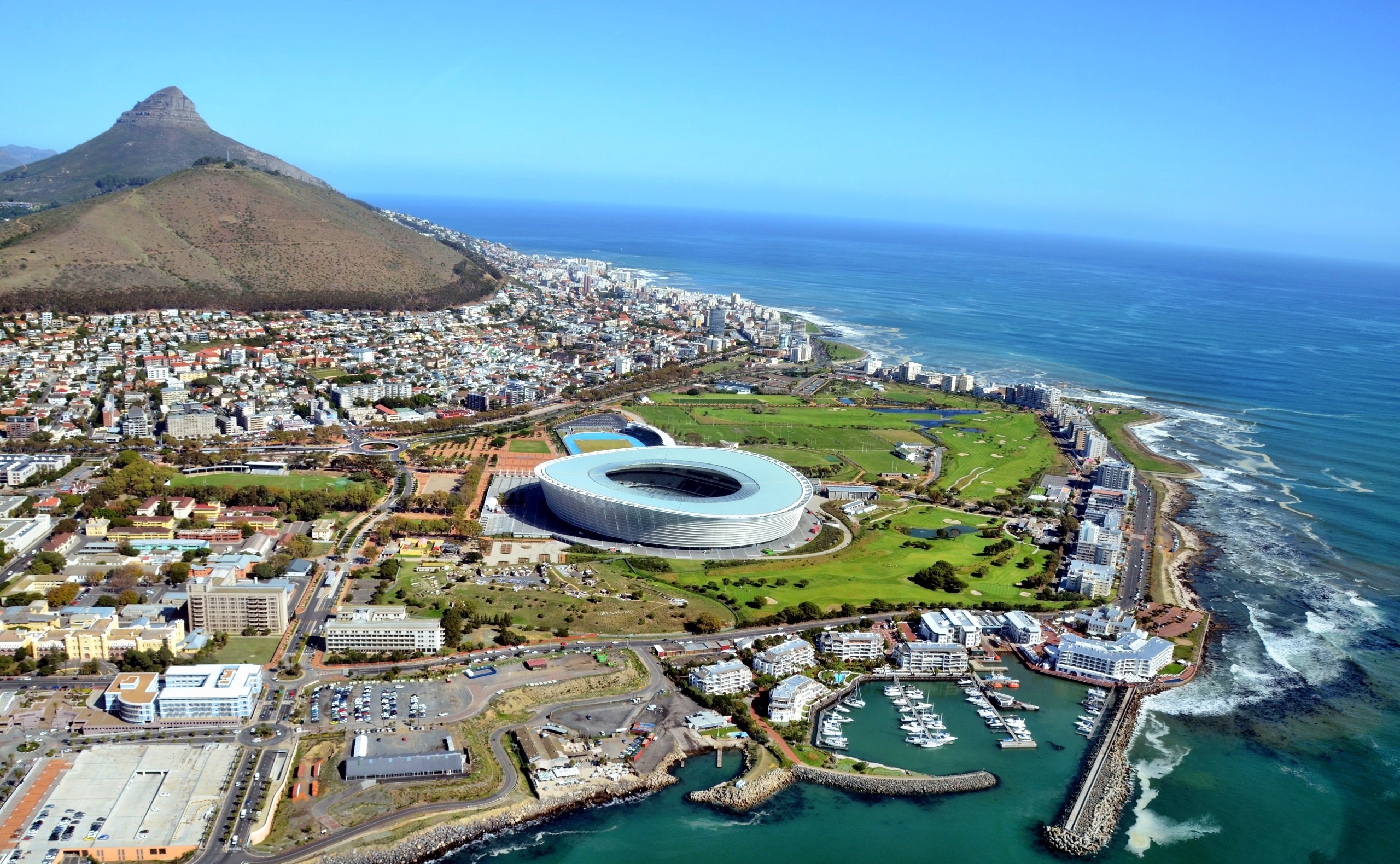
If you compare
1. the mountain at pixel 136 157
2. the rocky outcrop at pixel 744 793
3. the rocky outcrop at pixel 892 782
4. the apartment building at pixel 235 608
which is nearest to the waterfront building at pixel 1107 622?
the rocky outcrop at pixel 892 782

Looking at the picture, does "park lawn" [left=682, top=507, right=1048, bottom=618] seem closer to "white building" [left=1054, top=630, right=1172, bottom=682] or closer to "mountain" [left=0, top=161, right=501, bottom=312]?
"white building" [left=1054, top=630, right=1172, bottom=682]

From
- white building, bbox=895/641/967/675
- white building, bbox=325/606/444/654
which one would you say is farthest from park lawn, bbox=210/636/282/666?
white building, bbox=895/641/967/675

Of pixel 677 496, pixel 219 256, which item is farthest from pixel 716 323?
pixel 677 496

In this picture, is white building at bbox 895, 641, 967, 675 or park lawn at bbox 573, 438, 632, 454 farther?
park lawn at bbox 573, 438, 632, 454

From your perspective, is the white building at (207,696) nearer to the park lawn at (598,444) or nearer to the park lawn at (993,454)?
the park lawn at (598,444)

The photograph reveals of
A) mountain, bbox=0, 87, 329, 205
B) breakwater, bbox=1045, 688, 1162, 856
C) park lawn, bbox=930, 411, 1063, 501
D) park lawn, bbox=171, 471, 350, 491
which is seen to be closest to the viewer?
breakwater, bbox=1045, 688, 1162, 856
